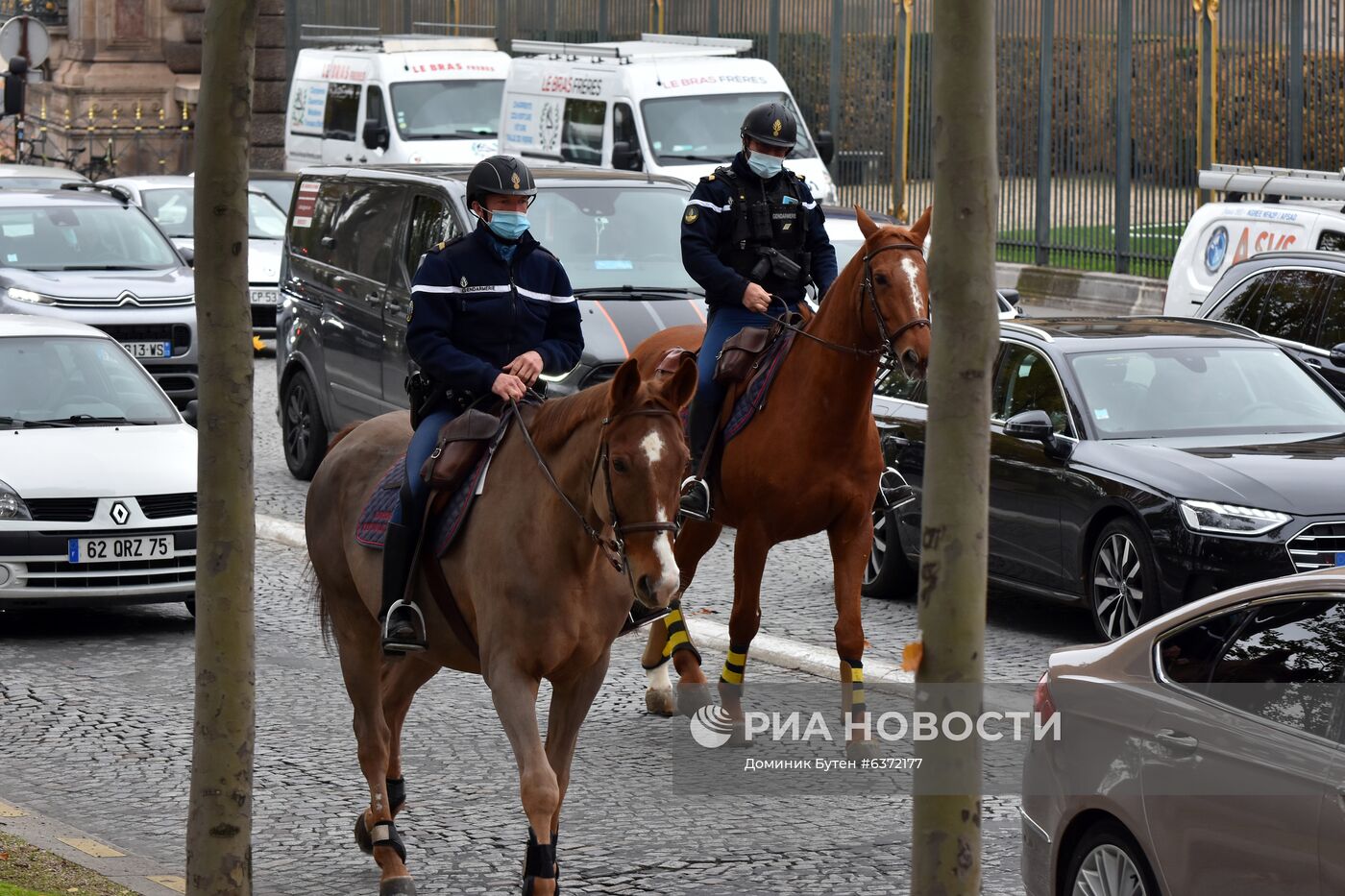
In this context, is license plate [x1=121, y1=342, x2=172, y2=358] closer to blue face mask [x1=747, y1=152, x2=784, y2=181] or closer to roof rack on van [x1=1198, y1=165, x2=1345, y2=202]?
roof rack on van [x1=1198, y1=165, x2=1345, y2=202]

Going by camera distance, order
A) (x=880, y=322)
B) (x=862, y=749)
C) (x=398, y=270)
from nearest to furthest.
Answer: (x=862, y=749)
(x=880, y=322)
(x=398, y=270)

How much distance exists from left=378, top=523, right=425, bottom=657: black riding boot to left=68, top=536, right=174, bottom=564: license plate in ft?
16.2

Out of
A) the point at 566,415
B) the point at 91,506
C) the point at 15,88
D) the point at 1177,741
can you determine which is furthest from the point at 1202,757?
the point at 15,88

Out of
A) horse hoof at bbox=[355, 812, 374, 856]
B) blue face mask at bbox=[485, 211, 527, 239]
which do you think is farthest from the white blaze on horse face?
horse hoof at bbox=[355, 812, 374, 856]

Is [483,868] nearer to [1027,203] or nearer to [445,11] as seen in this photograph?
[1027,203]

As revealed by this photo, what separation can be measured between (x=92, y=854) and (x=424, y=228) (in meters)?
8.88

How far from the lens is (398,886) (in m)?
7.29

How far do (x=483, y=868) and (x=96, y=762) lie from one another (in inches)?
96.4

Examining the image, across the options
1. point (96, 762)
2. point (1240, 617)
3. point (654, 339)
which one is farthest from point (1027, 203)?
point (1240, 617)

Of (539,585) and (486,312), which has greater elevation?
(486,312)

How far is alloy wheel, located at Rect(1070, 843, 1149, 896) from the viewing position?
596 cm

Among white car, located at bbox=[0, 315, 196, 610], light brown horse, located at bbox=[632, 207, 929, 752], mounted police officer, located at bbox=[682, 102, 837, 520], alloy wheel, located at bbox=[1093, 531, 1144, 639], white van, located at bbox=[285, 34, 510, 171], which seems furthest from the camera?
white van, located at bbox=[285, 34, 510, 171]

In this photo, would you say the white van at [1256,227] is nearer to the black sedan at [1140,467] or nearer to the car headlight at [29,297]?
the black sedan at [1140,467]

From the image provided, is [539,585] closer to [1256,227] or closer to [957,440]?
[957,440]
